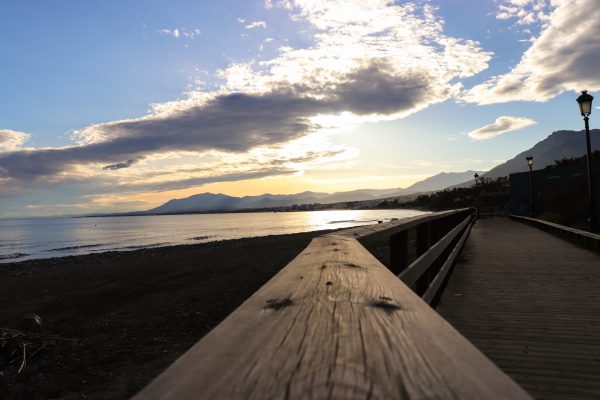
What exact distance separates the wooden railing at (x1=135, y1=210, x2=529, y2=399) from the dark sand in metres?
6.25

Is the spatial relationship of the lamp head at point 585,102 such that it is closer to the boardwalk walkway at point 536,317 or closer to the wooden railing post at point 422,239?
the boardwalk walkway at point 536,317

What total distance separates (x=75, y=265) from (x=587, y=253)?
29007 mm

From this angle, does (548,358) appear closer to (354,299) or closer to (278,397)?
(354,299)

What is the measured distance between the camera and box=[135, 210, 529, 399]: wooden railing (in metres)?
0.82

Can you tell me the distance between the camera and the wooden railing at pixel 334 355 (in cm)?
82

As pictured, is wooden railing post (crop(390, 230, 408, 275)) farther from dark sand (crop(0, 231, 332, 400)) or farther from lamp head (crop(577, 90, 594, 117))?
lamp head (crop(577, 90, 594, 117))

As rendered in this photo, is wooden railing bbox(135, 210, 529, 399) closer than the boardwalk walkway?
Yes

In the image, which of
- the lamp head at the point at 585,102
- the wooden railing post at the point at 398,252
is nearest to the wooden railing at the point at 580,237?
the lamp head at the point at 585,102

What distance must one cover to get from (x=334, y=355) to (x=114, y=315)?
13.1 m

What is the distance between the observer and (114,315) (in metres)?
12.4

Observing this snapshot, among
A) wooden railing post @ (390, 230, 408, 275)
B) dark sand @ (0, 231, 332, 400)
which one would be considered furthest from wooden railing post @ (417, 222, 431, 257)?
dark sand @ (0, 231, 332, 400)

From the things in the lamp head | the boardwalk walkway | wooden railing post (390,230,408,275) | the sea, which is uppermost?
the lamp head

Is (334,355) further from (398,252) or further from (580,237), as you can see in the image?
(580,237)

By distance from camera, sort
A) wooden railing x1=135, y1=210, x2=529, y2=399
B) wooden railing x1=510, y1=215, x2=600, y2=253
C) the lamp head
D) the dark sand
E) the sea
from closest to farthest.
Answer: wooden railing x1=135, y1=210, x2=529, y2=399
the dark sand
wooden railing x1=510, y1=215, x2=600, y2=253
the lamp head
the sea
